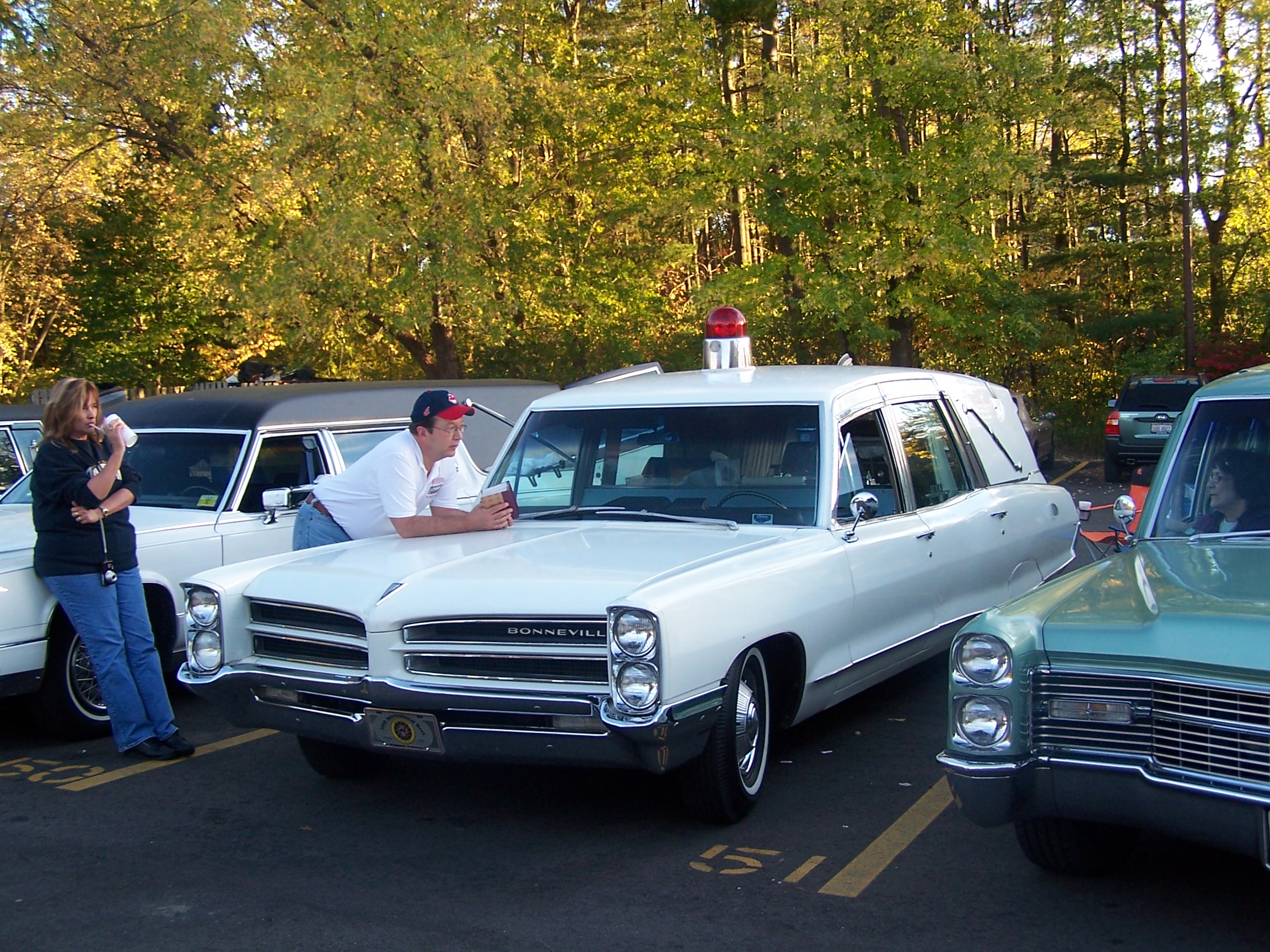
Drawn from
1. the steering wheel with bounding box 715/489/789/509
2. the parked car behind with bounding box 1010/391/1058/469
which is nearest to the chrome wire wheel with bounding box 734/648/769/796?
the steering wheel with bounding box 715/489/789/509

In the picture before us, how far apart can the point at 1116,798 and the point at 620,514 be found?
2.72 metres

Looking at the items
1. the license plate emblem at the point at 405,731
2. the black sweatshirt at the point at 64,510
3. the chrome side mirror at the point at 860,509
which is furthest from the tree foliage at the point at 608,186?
the license plate emblem at the point at 405,731

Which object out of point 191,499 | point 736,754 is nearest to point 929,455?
point 736,754

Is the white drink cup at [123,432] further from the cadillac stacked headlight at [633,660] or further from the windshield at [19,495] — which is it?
the cadillac stacked headlight at [633,660]

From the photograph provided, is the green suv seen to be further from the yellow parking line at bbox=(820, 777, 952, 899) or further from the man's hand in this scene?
the man's hand

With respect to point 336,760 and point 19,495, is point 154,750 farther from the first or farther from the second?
point 19,495

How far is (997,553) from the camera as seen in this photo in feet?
22.6

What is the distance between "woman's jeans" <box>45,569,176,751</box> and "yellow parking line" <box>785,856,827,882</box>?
130 inches

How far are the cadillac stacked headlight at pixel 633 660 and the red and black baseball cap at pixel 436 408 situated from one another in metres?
2.05

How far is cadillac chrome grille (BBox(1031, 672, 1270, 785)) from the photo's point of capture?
3352 mm

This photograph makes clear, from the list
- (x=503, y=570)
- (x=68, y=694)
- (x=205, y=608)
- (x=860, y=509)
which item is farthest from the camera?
(x=68, y=694)

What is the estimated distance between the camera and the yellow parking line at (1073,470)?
21.0 m

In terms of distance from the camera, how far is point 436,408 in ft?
19.6

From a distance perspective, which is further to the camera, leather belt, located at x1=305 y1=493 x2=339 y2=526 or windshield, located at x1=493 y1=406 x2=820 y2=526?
leather belt, located at x1=305 y1=493 x2=339 y2=526
